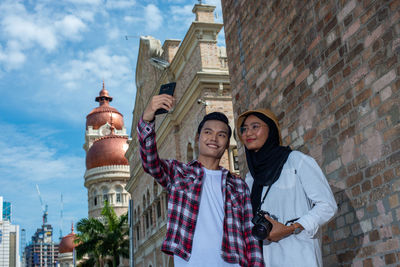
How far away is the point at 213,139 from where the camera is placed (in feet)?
10.6

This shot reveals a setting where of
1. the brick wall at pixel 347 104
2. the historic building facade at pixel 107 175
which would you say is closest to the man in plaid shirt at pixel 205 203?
the brick wall at pixel 347 104

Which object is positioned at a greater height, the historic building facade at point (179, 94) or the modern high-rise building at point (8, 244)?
the modern high-rise building at point (8, 244)

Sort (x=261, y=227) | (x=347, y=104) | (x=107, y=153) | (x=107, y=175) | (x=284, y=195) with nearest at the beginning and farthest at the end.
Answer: (x=261, y=227) → (x=284, y=195) → (x=347, y=104) → (x=107, y=175) → (x=107, y=153)

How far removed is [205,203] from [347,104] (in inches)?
83.2

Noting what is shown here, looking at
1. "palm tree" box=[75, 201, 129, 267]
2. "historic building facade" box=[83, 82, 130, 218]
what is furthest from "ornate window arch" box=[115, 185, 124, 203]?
"palm tree" box=[75, 201, 129, 267]

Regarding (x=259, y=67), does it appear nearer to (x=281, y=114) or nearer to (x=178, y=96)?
(x=281, y=114)

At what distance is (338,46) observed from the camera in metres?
4.68

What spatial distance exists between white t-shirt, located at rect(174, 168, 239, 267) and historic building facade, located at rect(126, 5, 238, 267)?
447 inches

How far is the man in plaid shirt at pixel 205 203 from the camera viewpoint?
285 centimetres

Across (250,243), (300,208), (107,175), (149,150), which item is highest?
(107,175)

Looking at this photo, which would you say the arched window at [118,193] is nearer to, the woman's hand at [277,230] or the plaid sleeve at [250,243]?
the plaid sleeve at [250,243]

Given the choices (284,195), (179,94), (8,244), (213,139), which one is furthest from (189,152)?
(8,244)

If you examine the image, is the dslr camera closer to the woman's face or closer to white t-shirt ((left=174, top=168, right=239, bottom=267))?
white t-shirt ((left=174, top=168, right=239, bottom=267))

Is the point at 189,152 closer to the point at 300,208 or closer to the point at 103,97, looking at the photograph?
the point at 300,208
